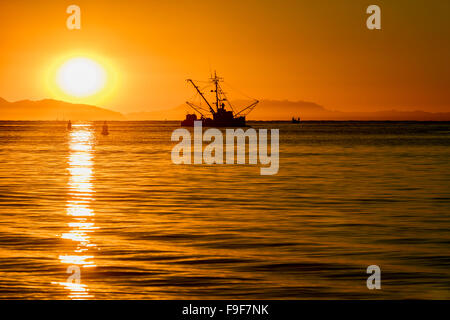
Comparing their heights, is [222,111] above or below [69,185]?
above

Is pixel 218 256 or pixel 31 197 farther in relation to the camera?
pixel 31 197

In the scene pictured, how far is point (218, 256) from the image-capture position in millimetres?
15273

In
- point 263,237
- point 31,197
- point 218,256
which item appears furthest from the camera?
point 31,197

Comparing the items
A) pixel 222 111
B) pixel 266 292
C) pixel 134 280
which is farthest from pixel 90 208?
pixel 222 111

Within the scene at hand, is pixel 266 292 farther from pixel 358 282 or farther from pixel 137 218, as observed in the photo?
pixel 137 218

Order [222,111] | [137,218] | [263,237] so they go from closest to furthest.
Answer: [263,237], [137,218], [222,111]

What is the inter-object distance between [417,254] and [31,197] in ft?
54.9

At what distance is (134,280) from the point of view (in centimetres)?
1298

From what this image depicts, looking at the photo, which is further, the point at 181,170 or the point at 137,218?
the point at 181,170

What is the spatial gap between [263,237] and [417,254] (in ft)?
13.0

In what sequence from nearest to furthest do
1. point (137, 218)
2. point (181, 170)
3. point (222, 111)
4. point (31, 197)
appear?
point (137, 218) → point (31, 197) → point (181, 170) → point (222, 111)

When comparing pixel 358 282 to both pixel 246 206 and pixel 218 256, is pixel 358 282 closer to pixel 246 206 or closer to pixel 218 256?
pixel 218 256
